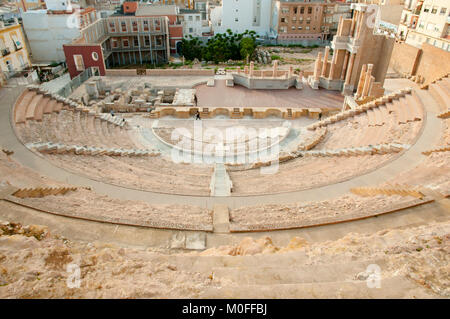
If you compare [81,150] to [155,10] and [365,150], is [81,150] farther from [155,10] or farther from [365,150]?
[155,10]

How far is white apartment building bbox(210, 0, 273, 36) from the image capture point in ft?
180

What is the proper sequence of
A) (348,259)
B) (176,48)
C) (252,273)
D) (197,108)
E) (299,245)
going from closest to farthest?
1. (252,273)
2. (348,259)
3. (299,245)
4. (197,108)
5. (176,48)

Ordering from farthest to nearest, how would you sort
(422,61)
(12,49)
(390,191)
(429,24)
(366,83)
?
(429,24) → (422,61) → (12,49) → (366,83) → (390,191)

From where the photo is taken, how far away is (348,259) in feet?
18.1

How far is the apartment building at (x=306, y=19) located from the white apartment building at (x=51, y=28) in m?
33.2

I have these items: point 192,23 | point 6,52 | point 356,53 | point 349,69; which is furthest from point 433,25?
point 6,52

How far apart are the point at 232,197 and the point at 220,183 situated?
1788 mm

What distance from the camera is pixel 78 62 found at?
1179 inches

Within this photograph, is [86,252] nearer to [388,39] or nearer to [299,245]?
[299,245]

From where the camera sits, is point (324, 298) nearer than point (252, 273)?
Yes

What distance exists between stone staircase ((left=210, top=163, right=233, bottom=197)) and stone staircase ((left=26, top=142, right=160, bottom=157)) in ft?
14.9

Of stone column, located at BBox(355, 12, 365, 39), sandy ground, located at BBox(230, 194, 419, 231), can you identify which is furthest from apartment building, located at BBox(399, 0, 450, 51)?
sandy ground, located at BBox(230, 194, 419, 231)

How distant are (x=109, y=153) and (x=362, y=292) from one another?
13.4 metres

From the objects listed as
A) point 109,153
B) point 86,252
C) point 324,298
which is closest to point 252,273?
point 324,298
